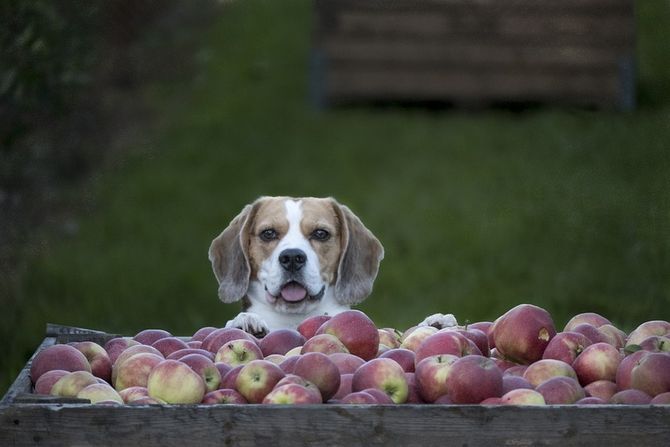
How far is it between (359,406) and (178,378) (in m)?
0.53

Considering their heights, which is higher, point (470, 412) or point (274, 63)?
point (274, 63)

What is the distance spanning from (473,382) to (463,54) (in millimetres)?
12923

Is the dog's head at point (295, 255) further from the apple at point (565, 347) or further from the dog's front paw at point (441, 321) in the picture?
the apple at point (565, 347)

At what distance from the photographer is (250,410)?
271 cm

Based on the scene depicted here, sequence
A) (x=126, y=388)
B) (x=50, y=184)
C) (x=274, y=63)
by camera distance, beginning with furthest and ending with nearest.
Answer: (x=274, y=63)
(x=50, y=184)
(x=126, y=388)

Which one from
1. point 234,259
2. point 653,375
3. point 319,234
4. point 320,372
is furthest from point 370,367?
point 234,259

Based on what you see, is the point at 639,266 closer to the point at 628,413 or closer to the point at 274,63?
the point at 628,413

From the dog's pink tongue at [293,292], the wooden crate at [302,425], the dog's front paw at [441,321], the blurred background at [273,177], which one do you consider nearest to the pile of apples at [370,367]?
the wooden crate at [302,425]

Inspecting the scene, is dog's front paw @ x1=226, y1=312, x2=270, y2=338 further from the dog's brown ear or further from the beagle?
the dog's brown ear

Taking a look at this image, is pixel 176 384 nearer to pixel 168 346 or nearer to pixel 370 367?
pixel 370 367

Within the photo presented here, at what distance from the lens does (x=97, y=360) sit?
3367 millimetres

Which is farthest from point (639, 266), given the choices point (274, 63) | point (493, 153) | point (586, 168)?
point (274, 63)

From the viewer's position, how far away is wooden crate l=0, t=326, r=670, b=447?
270cm

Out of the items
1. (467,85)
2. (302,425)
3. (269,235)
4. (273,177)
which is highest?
(467,85)
